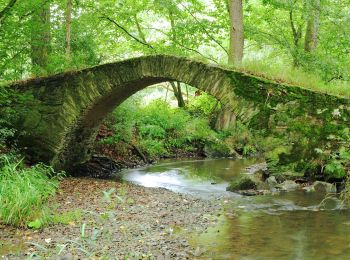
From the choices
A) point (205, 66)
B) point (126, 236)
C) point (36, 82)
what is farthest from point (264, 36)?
→ point (126, 236)

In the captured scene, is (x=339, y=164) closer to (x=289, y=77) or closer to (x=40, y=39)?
(x=289, y=77)

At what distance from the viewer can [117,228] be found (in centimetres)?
552

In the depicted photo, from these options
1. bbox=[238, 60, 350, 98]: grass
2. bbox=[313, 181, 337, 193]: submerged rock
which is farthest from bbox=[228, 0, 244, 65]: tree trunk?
bbox=[313, 181, 337, 193]: submerged rock

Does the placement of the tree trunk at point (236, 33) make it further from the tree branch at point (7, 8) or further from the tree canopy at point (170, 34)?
the tree branch at point (7, 8)

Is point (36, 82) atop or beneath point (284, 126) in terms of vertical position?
atop

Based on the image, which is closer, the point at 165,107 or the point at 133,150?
the point at 133,150

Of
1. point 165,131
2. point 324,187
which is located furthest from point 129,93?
point 165,131

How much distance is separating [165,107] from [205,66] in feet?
31.6

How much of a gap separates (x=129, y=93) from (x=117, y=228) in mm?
5923

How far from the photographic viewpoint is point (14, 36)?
9.13 m

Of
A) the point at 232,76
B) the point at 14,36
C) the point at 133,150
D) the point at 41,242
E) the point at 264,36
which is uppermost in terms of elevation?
the point at 264,36

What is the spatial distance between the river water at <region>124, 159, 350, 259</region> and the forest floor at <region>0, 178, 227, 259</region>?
271mm

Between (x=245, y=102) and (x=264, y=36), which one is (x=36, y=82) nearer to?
(x=245, y=102)

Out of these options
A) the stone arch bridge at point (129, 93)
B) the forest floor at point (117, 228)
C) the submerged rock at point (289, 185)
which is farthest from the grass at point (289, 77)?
the forest floor at point (117, 228)
